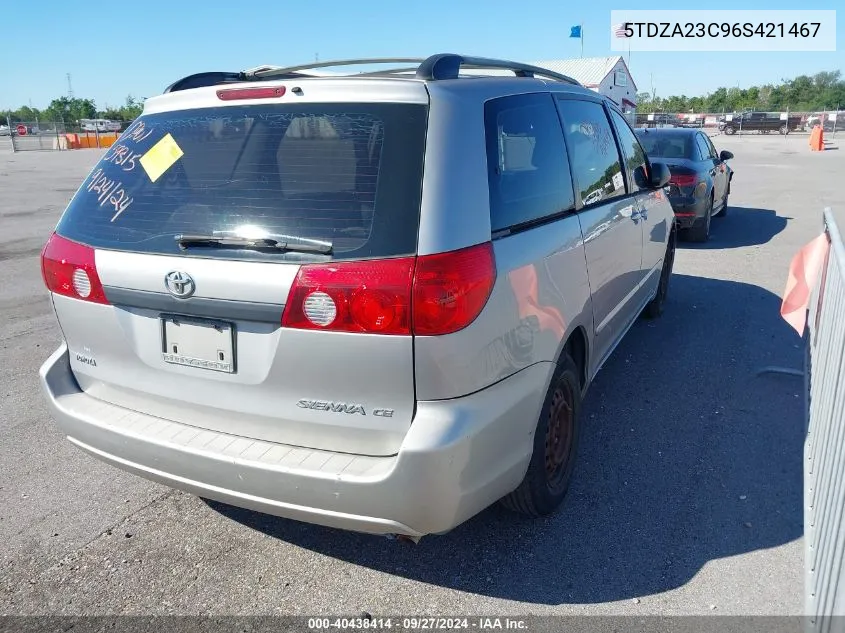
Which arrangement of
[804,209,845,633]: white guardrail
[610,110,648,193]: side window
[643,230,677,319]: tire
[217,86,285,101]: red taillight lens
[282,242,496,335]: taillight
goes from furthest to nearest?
[643,230,677,319]: tire → [610,110,648,193]: side window → [217,86,285,101]: red taillight lens → [282,242,496,335]: taillight → [804,209,845,633]: white guardrail

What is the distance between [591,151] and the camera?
12.6ft

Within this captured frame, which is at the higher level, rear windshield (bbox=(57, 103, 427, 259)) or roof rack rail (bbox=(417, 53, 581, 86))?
roof rack rail (bbox=(417, 53, 581, 86))

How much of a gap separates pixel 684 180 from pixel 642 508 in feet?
24.1

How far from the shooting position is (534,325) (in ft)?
8.79

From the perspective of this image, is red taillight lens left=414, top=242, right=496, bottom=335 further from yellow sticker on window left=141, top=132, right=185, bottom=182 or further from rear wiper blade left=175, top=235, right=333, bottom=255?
yellow sticker on window left=141, top=132, right=185, bottom=182

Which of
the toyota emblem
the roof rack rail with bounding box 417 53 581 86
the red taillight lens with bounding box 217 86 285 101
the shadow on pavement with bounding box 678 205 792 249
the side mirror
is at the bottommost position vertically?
the shadow on pavement with bounding box 678 205 792 249

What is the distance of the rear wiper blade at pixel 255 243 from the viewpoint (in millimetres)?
2283

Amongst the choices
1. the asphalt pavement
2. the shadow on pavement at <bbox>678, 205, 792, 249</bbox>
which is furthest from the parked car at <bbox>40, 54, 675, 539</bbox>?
the shadow on pavement at <bbox>678, 205, 792, 249</bbox>

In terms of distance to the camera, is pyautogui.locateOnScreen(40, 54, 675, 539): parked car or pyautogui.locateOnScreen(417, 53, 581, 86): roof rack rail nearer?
pyautogui.locateOnScreen(40, 54, 675, 539): parked car

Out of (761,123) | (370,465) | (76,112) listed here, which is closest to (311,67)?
(370,465)

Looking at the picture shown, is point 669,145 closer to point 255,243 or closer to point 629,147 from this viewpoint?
point 629,147

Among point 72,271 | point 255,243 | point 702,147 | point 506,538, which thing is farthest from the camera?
point 702,147

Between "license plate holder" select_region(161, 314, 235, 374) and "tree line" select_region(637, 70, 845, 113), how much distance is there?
3280 inches

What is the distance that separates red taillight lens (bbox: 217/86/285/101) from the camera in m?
2.55
